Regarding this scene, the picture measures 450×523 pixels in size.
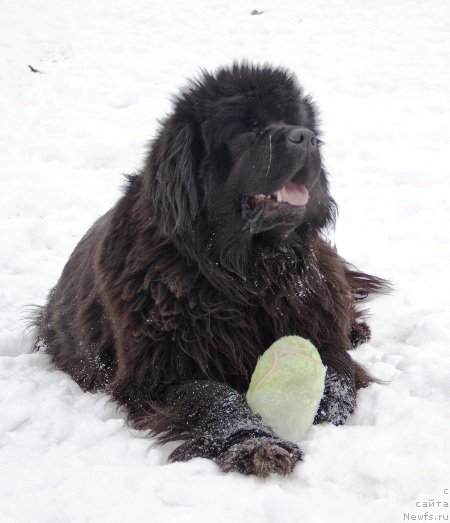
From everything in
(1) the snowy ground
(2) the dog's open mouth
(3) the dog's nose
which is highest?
(3) the dog's nose

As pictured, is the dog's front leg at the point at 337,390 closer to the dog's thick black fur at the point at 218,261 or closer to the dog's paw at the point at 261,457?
the dog's thick black fur at the point at 218,261

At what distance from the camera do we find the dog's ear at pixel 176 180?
3.03 metres

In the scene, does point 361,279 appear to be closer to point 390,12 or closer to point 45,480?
point 45,480

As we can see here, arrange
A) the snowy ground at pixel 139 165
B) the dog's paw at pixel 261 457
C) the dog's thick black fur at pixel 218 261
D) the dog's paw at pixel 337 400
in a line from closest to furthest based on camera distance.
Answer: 1. the snowy ground at pixel 139 165
2. the dog's paw at pixel 261 457
3. the dog's paw at pixel 337 400
4. the dog's thick black fur at pixel 218 261

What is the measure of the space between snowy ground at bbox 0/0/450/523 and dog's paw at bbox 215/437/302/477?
0.05 meters

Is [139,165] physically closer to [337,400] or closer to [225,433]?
[337,400]

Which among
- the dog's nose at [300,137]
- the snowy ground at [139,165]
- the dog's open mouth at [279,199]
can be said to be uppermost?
the dog's nose at [300,137]

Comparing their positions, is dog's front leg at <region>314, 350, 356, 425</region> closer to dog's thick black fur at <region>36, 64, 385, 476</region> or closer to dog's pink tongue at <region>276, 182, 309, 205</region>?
dog's thick black fur at <region>36, 64, 385, 476</region>

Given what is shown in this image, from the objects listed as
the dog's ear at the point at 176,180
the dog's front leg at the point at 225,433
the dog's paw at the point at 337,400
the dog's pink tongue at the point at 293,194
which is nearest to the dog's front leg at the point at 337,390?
the dog's paw at the point at 337,400

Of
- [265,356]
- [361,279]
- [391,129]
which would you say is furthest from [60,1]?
[265,356]

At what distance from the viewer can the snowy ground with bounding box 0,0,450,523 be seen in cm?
231

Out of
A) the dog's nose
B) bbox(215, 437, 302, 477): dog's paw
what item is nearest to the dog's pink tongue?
the dog's nose

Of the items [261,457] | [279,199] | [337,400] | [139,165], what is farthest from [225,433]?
[139,165]

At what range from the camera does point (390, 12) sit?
37.0 ft
